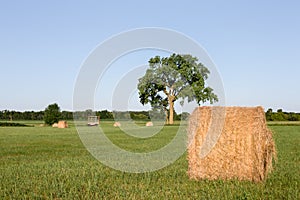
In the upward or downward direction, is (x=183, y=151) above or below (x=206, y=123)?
below

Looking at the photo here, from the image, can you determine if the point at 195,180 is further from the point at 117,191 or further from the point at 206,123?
the point at 117,191

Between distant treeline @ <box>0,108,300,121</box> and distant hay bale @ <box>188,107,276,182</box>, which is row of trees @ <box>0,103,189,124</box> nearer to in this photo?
distant treeline @ <box>0,108,300,121</box>

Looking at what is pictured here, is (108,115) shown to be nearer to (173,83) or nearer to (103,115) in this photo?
(103,115)

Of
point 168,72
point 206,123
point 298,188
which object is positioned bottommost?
point 298,188

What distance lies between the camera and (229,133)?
9.32 m

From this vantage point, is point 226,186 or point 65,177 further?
point 65,177

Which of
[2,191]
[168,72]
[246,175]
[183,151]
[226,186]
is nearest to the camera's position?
[2,191]

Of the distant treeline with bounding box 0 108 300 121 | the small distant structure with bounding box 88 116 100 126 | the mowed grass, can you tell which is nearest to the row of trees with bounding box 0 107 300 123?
the distant treeline with bounding box 0 108 300 121

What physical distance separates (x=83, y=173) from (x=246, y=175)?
12.3 feet

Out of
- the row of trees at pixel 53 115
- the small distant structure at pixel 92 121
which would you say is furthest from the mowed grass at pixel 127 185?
the small distant structure at pixel 92 121

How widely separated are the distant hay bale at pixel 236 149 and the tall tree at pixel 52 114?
56.1 meters

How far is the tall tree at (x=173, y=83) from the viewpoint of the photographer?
54381 mm

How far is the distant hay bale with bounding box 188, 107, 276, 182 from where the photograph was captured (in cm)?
906

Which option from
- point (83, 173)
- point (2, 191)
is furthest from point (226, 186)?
point (2, 191)
